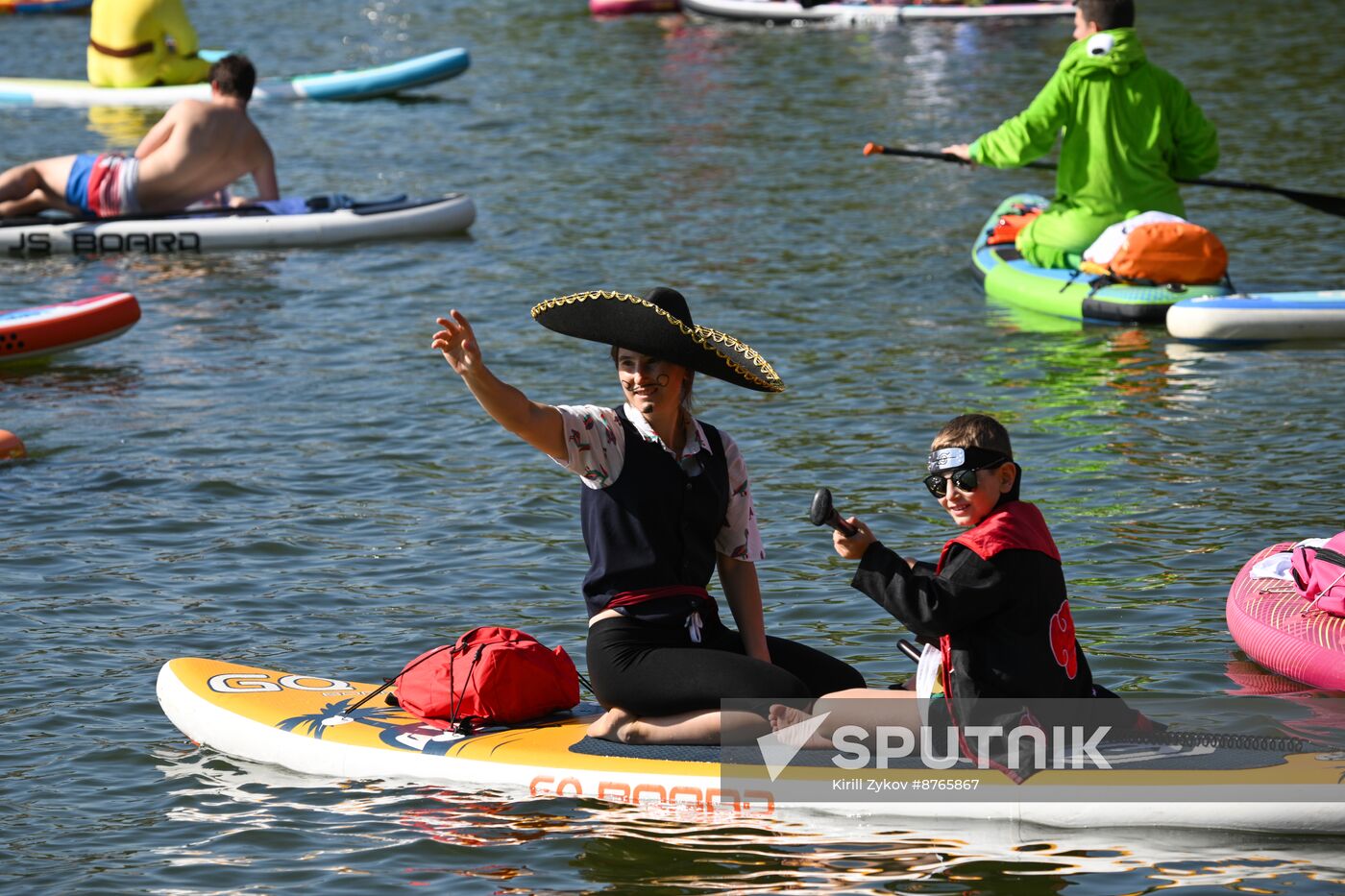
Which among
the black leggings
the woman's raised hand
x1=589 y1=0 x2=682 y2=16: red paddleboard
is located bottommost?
the black leggings

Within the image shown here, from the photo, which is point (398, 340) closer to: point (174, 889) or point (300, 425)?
point (300, 425)

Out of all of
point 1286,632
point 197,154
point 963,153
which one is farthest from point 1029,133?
point 197,154

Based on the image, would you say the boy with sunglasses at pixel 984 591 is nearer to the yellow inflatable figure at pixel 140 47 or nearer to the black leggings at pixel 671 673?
the black leggings at pixel 671 673

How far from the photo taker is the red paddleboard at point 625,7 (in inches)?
1116

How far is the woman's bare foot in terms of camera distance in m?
5.35

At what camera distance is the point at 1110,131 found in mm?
11164

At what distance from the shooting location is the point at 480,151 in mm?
18219

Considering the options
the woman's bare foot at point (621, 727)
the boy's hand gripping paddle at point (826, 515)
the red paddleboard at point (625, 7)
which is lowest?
the woman's bare foot at point (621, 727)

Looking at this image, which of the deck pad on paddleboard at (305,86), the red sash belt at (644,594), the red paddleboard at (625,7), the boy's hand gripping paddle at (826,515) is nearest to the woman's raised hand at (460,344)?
the red sash belt at (644,594)

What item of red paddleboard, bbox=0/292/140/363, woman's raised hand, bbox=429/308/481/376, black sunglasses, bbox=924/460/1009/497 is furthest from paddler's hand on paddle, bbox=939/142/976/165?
woman's raised hand, bbox=429/308/481/376

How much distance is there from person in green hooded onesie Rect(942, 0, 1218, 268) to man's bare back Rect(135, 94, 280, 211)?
17.2 ft

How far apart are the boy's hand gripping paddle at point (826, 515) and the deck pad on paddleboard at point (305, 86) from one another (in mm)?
17128

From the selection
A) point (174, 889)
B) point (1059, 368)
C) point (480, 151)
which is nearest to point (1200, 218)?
point (1059, 368)

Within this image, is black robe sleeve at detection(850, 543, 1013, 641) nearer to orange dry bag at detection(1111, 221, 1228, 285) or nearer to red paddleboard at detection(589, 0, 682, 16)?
orange dry bag at detection(1111, 221, 1228, 285)
